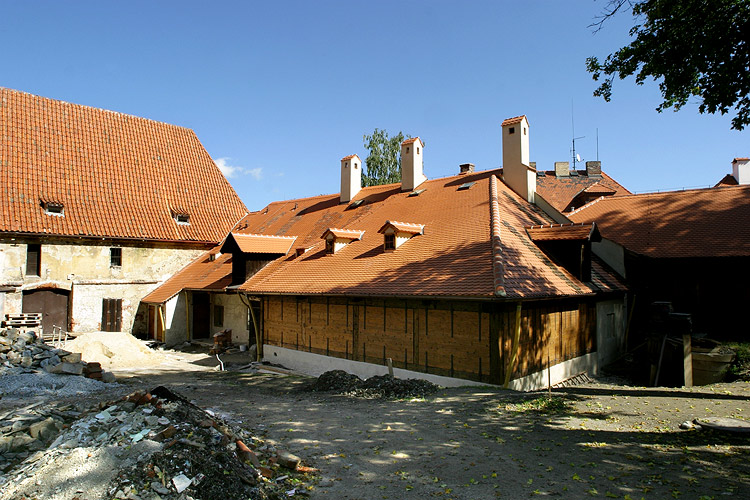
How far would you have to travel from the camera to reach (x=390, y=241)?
52.6ft

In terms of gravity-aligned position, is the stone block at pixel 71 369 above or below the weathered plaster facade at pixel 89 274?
below

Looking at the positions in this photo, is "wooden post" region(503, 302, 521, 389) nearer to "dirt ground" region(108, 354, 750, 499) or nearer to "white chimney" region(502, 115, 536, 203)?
"dirt ground" region(108, 354, 750, 499)

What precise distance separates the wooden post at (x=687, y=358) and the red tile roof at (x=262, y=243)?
14946 mm

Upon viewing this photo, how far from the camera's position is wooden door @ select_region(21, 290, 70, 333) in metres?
21.6

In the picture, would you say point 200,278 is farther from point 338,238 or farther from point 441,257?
point 441,257

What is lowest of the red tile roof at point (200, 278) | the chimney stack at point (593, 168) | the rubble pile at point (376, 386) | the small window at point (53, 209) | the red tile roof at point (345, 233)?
the rubble pile at point (376, 386)

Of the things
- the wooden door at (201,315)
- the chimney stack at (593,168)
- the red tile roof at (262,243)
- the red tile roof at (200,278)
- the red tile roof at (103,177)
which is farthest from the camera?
the chimney stack at (593,168)

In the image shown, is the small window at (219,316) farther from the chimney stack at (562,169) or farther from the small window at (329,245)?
the chimney stack at (562,169)

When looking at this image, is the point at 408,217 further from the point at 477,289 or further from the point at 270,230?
the point at 270,230

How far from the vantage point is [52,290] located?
22.3m

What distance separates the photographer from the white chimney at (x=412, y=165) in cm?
2125

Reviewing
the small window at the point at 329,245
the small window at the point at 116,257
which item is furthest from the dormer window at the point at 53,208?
the small window at the point at 329,245

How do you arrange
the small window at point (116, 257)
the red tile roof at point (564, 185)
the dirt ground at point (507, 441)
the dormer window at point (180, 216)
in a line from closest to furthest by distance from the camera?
the dirt ground at point (507, 441) → the small window at point (116, 257) → the dormer window at point (180, 216) → the red tile roof at point (564, 185)

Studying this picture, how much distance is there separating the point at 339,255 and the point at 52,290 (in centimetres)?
1464
